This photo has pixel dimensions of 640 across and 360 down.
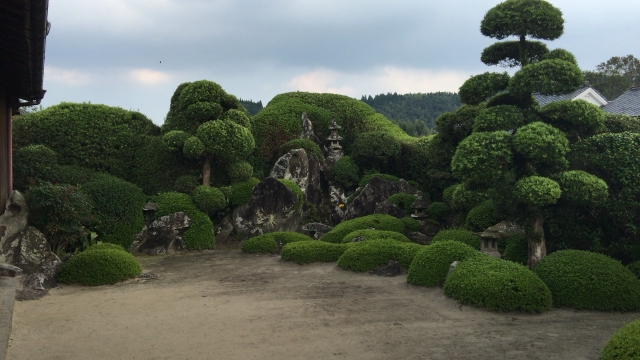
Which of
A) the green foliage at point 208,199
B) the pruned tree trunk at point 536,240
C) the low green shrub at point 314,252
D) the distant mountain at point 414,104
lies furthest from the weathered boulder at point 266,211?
the distant mountain at point 414,104

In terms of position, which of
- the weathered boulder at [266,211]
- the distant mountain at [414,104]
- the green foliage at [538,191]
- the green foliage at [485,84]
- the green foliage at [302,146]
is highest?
the distant mountain at [414,104]

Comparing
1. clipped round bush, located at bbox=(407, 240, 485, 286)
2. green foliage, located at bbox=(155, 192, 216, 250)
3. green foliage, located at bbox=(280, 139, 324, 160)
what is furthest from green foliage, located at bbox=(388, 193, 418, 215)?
clipped round bush, located at bbox=(407, 240, 485, 286)

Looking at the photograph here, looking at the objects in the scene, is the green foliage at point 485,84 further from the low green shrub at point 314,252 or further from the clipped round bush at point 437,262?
the low green shrub at point 314,252

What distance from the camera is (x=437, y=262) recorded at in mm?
10031

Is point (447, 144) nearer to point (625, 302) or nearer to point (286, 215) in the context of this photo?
point (286, 215)

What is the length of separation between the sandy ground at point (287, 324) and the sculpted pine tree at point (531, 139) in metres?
2.31

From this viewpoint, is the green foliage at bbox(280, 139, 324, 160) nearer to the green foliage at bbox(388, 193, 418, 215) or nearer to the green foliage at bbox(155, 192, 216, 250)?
the green foliage at bbox(388, 193, 418, 215)

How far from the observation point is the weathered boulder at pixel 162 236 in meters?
15.3

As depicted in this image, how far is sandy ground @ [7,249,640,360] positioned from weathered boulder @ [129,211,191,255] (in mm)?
4410

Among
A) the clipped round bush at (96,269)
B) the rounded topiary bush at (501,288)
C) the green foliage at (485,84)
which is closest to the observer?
the rounded topiary bush at (501,288)

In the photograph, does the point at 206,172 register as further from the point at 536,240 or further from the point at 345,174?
the point at 536,240

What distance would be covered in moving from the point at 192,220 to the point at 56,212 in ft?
15.8

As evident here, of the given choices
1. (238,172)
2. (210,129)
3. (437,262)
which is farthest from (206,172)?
(437,262)

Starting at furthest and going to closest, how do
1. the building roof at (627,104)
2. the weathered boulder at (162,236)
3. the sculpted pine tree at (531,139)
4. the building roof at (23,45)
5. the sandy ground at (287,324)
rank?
1. the building roof at (627,104)
2. the weathered boulder at (162,236)
3. the sculpted pine tree at (531,139)
4. the sandy ground at (287,324)
5. the building roof at (23,45)
